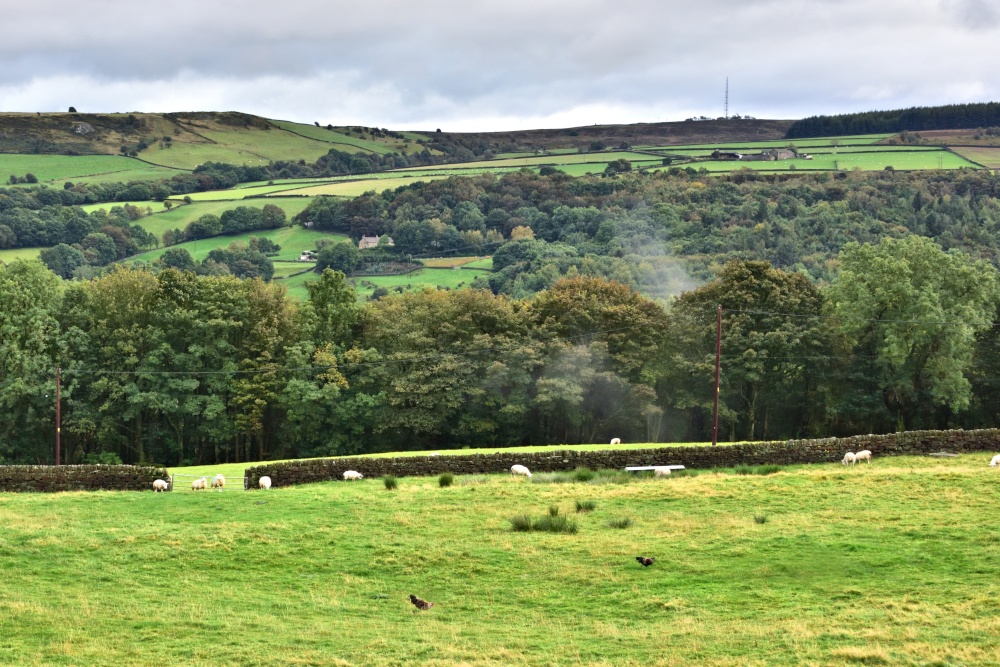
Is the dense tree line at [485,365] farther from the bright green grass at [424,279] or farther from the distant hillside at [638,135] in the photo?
the distant hillside at [638,135]

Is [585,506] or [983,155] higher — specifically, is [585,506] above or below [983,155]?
below

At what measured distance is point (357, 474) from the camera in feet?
101

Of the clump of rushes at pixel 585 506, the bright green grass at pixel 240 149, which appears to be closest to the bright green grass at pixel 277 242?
the bright green grass at pixel 240 149

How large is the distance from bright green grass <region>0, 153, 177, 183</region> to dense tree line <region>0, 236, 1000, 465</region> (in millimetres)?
94926

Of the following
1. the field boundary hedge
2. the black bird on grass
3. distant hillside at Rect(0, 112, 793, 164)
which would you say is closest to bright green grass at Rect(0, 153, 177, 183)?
distant hillside at Rect(0, 112, 793, 164)

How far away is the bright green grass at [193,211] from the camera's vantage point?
125 m

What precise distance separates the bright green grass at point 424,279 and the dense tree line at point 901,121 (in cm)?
7482

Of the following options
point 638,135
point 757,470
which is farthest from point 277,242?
point 757,470

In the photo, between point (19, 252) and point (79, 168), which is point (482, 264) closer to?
point (19, 252)

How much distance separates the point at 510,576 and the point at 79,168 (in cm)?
14430

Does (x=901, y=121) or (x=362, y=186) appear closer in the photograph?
(x=362, y=186)

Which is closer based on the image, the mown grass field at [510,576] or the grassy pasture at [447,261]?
the mown grass field at [510,576]

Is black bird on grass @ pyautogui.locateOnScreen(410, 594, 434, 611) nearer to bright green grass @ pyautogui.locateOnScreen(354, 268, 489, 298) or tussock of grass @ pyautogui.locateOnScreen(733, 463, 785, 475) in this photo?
tussock of grass @ pyautogui.locateOnScreen(733, 463, 785, 475)

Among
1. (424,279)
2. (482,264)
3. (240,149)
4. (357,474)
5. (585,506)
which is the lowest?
(357,474)
